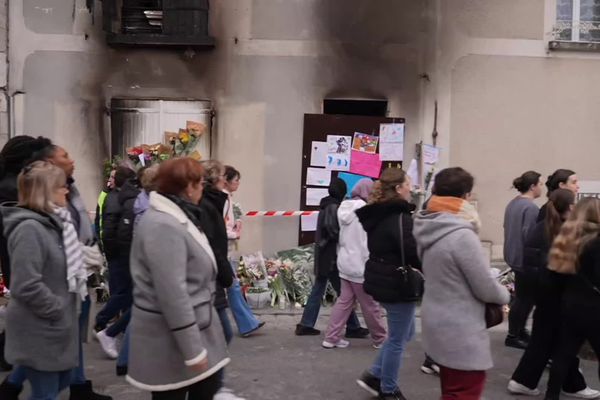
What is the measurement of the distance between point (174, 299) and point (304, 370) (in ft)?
9.42

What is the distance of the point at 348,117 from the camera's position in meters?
9.32

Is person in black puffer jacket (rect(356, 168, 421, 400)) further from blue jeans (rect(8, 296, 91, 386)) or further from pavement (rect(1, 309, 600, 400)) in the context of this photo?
blue jeans (rect(8, 296, 91, 386))

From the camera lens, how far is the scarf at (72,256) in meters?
3.85

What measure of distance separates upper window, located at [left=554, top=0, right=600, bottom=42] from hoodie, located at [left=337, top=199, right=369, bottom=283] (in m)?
4.96

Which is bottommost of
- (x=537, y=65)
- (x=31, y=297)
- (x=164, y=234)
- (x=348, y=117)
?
(x=31, y=297)

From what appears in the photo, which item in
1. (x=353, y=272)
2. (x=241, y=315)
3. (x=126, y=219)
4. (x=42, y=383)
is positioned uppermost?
(x=126, y=219)

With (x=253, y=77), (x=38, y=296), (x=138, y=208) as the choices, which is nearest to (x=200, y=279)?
(x=38, y=296)

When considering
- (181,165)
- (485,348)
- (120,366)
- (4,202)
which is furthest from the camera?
(120,366)

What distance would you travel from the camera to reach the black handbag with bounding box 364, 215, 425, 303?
4684 mm

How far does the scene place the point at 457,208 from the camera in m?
3.96

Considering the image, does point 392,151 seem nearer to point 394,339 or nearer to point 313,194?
point 313,194

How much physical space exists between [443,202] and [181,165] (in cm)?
153

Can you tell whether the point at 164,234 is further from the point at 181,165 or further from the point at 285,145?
the point at 285,145

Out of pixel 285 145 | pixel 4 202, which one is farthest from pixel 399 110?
pixel 4 202
